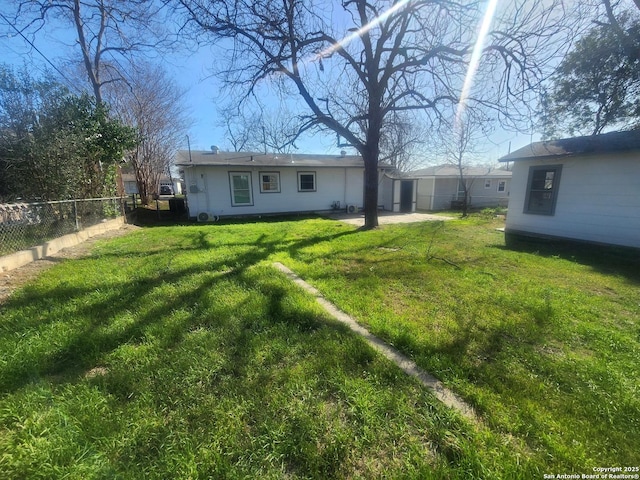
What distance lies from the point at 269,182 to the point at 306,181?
197cm

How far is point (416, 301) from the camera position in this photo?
3.50 meters

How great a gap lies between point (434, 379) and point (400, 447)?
2.36 ft

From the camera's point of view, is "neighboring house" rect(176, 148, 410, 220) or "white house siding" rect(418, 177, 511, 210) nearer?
"neighboring house" rect(176, 148, 410, 220)

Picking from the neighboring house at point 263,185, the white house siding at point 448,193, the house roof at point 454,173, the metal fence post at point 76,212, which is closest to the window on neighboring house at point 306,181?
the neighboring house at point 263,185

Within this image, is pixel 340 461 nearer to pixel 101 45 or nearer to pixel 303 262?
pixel 303 262

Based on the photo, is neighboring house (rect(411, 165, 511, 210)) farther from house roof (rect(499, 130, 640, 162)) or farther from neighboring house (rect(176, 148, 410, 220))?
house roof (rect(499, 130, 640, 162))

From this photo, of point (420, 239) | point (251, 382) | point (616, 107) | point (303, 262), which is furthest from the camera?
point (616, 107)

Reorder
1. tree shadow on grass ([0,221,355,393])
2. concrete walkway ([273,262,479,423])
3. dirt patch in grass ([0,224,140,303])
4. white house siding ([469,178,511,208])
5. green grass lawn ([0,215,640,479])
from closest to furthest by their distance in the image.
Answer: green grass lawn ([0,215,640,479]) → concrete walkway ([273,262,479,423]) → tree shadow on grass ([0,221,355,393]) → dirt patch in grass ([0,224,140,303]) → white house siding ([469,178,511,208])

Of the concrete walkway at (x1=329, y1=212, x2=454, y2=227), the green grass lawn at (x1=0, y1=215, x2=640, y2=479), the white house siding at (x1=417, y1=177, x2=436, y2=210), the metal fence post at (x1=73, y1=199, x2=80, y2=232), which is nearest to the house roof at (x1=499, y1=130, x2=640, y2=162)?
the green grass lawn at (x1=0, y1=215, x2=640, y2=479)

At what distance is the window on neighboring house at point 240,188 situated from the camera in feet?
41.7

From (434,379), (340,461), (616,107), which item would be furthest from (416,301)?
(616,107)

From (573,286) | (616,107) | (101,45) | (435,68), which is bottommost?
(573,286)

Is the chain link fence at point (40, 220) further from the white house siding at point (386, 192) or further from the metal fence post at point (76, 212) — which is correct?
the white house siding at point (386, 192)

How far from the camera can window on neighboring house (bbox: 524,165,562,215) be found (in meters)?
7.60
